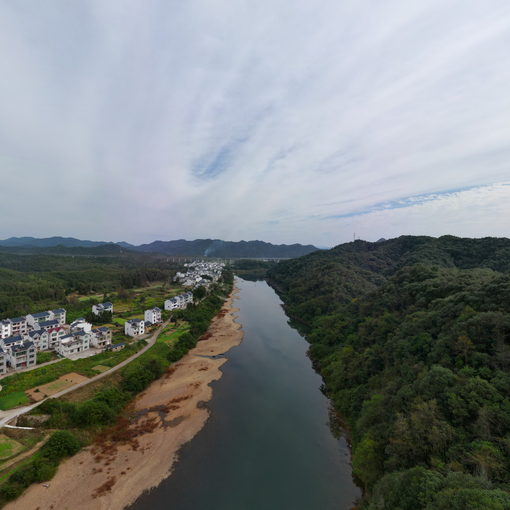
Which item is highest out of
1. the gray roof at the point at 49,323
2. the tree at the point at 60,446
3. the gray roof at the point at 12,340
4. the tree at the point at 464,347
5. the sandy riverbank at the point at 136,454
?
the tree at the point at 464,347

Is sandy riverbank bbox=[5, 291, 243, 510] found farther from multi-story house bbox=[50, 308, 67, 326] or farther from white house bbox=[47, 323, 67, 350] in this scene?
multi-story house bbox=[50, 308, 67, 326]

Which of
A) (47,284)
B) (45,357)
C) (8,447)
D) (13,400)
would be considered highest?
Result: (47,284)

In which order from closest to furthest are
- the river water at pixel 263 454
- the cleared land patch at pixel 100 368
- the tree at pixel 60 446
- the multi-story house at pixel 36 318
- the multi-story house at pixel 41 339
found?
the river water at pixel 263 454 → the tree at pixel 60 446 → the cleared land patch at pixel 100 368 → the multi-story house at pixel 41 339 → the multi-story house at pixel 36 318

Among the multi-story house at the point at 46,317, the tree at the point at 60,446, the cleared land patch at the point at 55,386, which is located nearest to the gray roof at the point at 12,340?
the cleared land patch at the point at 55,386

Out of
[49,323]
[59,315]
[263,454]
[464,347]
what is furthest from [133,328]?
[464,347]

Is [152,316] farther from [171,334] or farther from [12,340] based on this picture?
[12,340]

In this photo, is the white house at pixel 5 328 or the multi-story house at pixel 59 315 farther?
the multi-story house at pixel 59 315

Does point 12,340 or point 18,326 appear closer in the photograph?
point 12,340

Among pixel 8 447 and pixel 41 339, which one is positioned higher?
pixel 41 339

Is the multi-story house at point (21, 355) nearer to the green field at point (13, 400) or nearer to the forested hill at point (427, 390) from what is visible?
the green field at point (13, 400)
